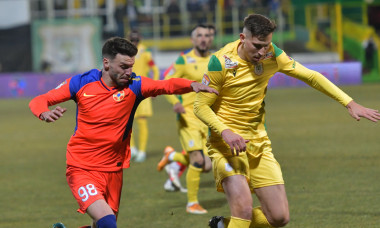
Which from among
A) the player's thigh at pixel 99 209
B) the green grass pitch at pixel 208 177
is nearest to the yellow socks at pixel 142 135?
the green grass pitch at pixel 208 177

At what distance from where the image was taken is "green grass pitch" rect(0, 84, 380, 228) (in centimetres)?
855

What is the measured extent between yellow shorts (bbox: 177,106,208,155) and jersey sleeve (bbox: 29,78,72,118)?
3.29 metres

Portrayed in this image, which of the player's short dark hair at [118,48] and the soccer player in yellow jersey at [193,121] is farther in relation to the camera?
the soccer player in yellow jersey at [193,121]

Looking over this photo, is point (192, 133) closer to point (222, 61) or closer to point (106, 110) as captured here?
point (222, 61)

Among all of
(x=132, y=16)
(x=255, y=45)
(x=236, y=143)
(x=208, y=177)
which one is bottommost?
(x=208, y=177)

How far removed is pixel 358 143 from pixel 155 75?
4224 mm

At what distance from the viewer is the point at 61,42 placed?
102 ft

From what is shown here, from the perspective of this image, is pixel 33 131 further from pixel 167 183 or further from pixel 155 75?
pixel 167 183

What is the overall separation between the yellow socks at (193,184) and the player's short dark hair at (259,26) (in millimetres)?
3207

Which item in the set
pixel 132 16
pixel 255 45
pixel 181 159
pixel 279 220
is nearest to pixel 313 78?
pixel 255 45

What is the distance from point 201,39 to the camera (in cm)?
958

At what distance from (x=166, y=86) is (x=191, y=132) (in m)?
3.25

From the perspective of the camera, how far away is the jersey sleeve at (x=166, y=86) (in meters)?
6.19

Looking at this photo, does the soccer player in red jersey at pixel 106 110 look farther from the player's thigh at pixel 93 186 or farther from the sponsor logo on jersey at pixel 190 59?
the sponsor logo on jersey at pixel 190 59
